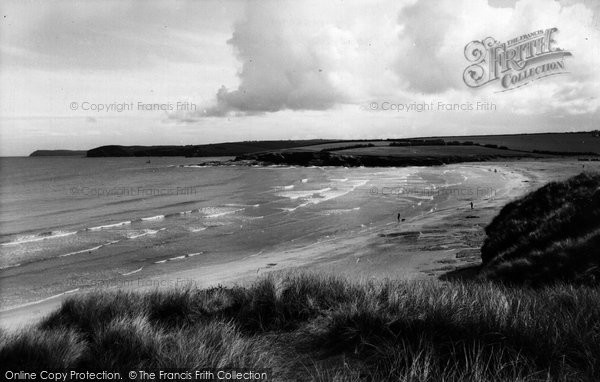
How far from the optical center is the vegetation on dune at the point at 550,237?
805 centimetres

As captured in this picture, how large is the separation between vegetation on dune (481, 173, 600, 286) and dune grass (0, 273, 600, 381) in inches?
119

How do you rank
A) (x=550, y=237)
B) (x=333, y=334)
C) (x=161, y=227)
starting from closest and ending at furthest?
(x=333, y=334) < (x=550, y=237) < (x=161, y=227)

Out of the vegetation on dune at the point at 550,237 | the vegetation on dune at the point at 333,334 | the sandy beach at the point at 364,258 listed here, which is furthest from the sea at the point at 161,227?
the vegetation on dune at the point at 550,237

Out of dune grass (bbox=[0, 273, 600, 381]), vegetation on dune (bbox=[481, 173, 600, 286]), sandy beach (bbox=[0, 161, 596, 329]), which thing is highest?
dune grass (bbox=[0, 273, 600, 381])

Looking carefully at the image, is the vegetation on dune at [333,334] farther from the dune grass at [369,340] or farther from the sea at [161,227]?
the sea at [161,227]

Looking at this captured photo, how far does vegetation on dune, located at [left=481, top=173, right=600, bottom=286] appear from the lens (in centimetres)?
805

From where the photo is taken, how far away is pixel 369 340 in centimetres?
434

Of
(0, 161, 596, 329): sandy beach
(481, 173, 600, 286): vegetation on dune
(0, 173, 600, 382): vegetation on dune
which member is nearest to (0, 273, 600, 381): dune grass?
(0, 173, 600, 382): vegetation on dune

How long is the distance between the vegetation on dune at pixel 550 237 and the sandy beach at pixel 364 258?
2.67 metres

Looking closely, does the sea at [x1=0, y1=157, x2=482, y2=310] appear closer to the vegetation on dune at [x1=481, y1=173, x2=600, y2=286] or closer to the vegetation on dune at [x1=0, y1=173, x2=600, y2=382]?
the vegetation on dune at [x1=0, y1=173, x2=600, y2=382]

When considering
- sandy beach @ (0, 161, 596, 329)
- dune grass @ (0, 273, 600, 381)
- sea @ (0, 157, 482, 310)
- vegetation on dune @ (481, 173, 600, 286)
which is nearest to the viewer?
dune grass @ (0, 273, 600, 381)

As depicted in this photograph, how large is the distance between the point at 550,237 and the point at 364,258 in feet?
34.5

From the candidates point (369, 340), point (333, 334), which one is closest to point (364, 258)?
point (333, 334)

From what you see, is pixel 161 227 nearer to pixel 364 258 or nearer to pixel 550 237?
pixel 364 258
